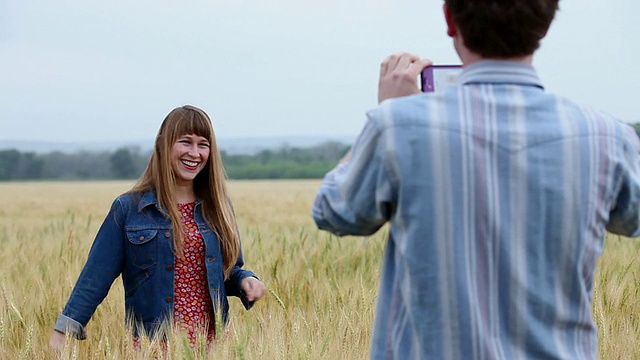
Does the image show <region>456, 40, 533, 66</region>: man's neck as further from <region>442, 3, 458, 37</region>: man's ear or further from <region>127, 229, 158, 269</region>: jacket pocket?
<region>127, 229, 158, 269</region>: jacket pocket

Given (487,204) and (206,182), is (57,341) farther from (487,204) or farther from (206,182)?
(487,204)

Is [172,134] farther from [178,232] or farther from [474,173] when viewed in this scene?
[474,173]

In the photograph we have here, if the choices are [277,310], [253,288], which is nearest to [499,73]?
[253,288]

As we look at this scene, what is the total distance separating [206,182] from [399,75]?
5.06 ft

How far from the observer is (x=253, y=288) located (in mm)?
2699

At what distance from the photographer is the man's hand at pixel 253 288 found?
105 inches

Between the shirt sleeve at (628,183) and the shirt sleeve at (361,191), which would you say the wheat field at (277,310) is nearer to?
the shirt sleeve at (361,191)

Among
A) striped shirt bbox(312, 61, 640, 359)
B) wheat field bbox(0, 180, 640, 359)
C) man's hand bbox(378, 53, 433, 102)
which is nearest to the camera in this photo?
striped shirt bbox(312, 61, 640, 359)

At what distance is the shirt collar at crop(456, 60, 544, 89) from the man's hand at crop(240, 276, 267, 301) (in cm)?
147

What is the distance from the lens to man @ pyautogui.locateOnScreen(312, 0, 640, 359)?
1.25 m

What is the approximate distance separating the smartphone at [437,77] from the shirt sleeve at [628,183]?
28 centimetres

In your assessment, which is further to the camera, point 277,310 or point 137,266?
point 277,310

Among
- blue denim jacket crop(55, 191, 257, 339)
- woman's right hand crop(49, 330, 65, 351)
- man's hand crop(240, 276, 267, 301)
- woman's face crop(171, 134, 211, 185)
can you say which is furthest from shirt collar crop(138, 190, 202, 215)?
woman's right hand crop(49, 330, 65, 351)

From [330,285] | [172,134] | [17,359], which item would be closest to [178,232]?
[172,134]
